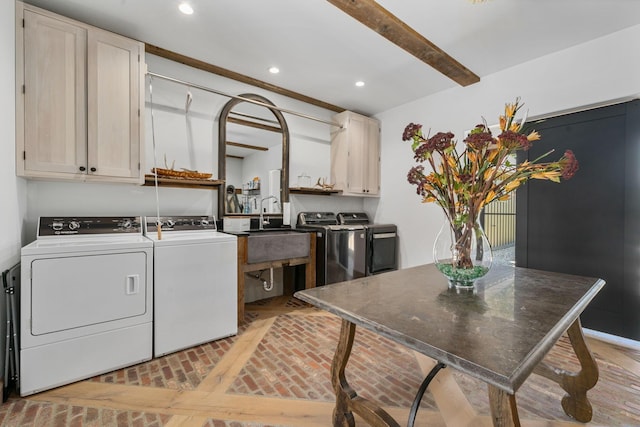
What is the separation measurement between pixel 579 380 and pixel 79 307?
3127 mm

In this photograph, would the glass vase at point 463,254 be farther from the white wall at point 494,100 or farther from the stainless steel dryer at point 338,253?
the white wall at point 494,100

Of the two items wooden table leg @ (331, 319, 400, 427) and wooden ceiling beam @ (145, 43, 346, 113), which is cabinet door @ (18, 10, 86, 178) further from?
wooden table leg @ (331, 319, 400, 427)

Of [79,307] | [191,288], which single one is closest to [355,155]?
[191,288]

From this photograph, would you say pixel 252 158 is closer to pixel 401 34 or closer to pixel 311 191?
pixel 311 191

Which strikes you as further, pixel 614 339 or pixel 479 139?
pixel 614 339

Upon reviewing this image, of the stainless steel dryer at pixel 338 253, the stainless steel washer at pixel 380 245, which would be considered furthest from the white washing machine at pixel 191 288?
the stainless steel washer at pixel 380 245

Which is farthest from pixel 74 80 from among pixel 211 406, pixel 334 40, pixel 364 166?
pixel 364 166

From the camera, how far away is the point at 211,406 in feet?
5.58

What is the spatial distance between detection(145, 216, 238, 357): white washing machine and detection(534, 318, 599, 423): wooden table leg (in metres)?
2.43

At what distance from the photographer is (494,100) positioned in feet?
10.7

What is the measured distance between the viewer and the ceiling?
2.21m

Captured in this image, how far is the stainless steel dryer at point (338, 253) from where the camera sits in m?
3.46

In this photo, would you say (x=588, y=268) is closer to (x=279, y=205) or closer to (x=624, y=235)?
(x=624, y=235)

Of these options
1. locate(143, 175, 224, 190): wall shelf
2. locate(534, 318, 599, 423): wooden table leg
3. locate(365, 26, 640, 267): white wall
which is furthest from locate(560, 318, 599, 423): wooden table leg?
locate(143, 175, 224, 190): wall shelf
